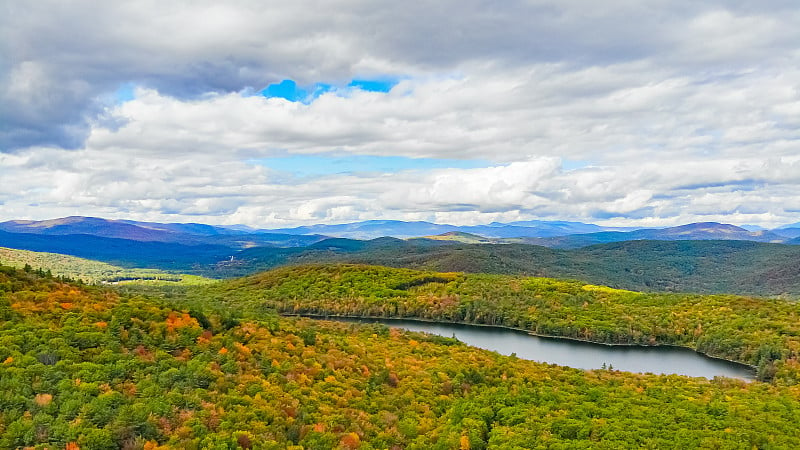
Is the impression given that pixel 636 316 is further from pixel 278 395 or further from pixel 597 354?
pixel 278 395

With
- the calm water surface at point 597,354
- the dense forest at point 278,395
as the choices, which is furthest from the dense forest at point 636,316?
the dense forest at point 278,395

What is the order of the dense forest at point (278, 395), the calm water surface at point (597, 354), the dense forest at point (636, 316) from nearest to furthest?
the dense forest at point (278, 395) → the calm water surface at point (597, 354) → the dense forest at point (636, 316)

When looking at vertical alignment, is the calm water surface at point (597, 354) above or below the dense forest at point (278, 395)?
below

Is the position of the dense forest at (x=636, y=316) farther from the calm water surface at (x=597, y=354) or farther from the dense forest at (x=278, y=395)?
the dense forest at (x=278, y=395)

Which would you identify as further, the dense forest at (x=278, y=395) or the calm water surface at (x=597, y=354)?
the calm water surface at (x=597, y=354)

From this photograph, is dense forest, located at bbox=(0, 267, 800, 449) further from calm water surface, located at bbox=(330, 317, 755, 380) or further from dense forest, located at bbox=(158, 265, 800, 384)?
dense forest, located at bbox=(158, 265, 800, 384)

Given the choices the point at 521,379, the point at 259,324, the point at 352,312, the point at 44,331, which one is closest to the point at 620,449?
the point at 521,379

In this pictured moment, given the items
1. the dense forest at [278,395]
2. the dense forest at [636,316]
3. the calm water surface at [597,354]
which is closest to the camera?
the dense forest at [278,395]

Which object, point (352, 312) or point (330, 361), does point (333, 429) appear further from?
point (352, 312)

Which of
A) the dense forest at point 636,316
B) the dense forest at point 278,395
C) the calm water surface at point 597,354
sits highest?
the dense forest at point 278,395
